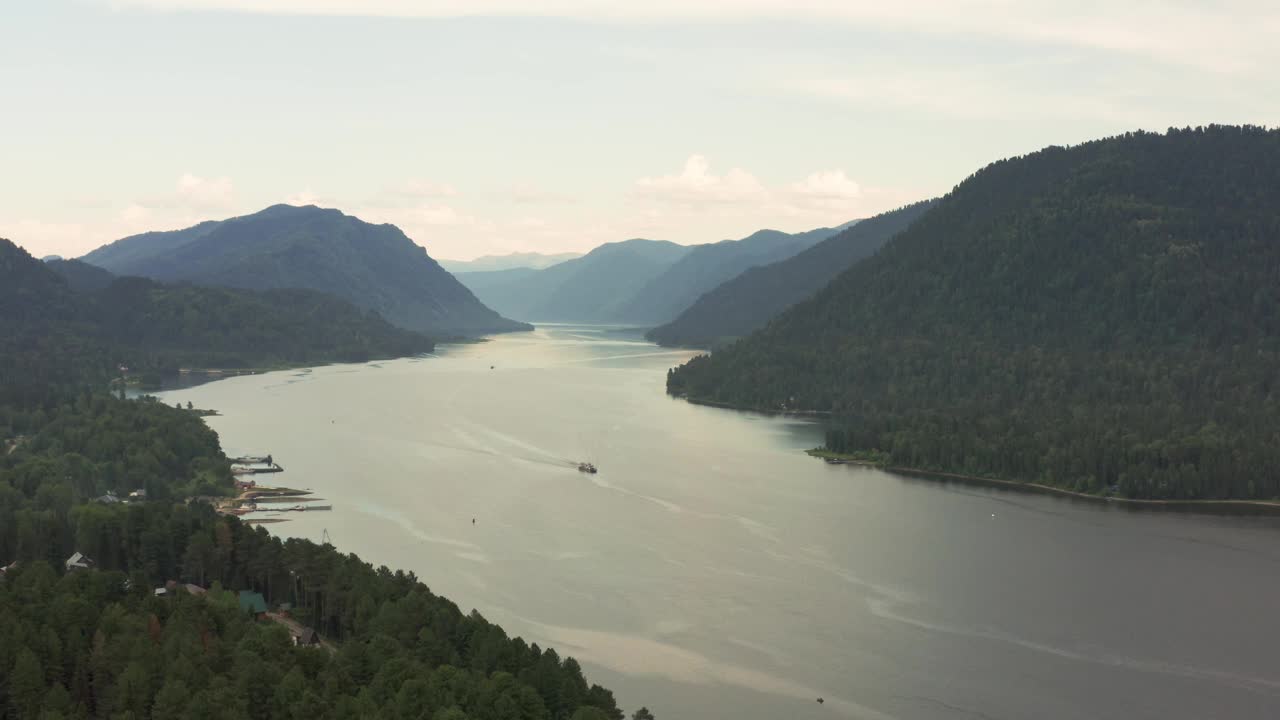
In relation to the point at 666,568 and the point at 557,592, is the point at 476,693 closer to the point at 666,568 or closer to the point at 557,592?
the point at 557,592

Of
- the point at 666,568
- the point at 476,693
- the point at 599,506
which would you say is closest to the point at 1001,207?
the point at 599,506

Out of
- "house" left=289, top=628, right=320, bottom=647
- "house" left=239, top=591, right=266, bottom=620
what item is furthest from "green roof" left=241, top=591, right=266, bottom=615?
"house" left=289, top=628, right=320, bottom=647

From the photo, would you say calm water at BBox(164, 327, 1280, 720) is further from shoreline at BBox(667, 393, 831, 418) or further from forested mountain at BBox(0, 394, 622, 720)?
shoreline at BBox(667, 393, 831, 418)

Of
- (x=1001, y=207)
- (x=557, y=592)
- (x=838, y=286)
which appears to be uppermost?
(x=1001, y=207)

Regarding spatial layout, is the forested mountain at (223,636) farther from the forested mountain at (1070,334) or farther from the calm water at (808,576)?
the forested mountain at (1070,334)

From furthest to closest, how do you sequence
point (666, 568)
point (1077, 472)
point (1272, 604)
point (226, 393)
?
point (226, 393), point (1077, 472), point (666, 568), point (1272, 604)

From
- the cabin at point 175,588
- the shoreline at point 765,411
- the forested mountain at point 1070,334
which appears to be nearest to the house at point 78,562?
the cabin at point 175,588
